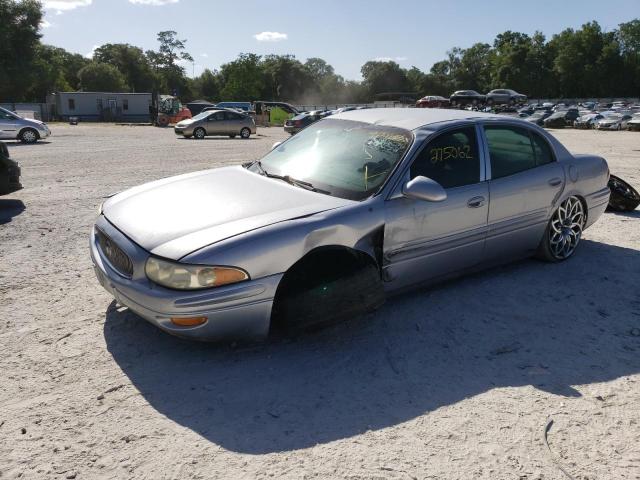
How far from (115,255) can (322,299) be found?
141 centimetres

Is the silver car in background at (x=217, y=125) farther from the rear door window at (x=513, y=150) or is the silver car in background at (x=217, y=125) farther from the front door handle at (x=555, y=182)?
the front door handle at (x=555, y=182)

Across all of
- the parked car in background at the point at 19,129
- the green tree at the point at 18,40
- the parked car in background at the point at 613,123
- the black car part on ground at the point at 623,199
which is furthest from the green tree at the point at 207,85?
the black car part on ground at the point at 623,199

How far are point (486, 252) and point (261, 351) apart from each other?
84.7 inches

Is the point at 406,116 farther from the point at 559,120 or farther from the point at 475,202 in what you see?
the point at 559,120

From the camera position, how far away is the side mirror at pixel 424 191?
3.71 m

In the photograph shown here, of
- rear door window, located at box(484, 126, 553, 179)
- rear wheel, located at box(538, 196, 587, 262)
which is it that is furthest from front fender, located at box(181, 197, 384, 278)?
rear wheel, located at box(538, 196, 587, 262)

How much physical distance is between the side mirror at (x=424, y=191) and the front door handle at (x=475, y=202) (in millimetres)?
634

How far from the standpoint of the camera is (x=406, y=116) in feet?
15.1

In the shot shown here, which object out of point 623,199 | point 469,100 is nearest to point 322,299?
point 623,199

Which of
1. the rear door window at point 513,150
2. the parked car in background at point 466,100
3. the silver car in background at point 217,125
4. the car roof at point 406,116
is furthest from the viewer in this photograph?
the parked car in background at point 466,100

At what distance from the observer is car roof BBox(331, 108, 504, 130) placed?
4391mm

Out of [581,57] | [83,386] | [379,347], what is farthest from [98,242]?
[581,57]

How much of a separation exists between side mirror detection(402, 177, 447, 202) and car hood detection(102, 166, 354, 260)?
0.42m

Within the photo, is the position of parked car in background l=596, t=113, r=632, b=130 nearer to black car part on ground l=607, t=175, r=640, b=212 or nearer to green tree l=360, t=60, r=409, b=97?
black car part on ground l=607, t=175, r=640, b=212
